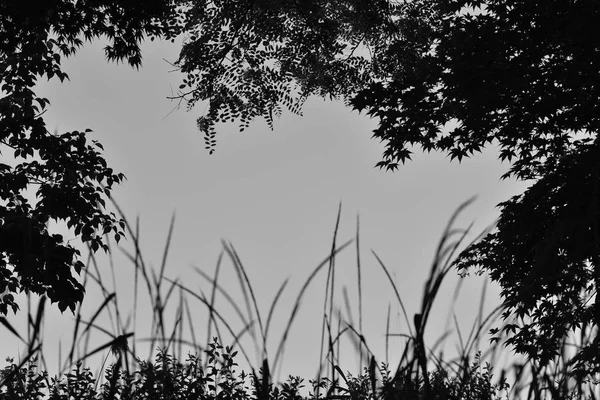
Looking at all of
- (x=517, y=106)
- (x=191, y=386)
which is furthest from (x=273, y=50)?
(x=191, y=386)

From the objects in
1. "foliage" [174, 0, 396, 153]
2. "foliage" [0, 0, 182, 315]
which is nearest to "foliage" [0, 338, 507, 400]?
"foliage" [0, 0, 182, 315]

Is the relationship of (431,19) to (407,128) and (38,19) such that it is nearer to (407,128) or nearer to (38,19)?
(407,128)

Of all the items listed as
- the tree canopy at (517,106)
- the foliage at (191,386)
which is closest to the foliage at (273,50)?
the tree canopy at (517,106)

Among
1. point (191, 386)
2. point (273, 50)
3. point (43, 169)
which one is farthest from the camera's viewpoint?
point (273, 50)

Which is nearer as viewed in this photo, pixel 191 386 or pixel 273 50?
pixel 191 386

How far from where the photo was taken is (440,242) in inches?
53.5

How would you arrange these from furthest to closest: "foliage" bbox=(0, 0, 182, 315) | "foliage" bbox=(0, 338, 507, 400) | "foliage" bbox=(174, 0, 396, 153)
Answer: "foliage" bbox=(174, 0, 396, 153) → "foliage" bbox=(0, 0, 182, 315) → "foliage" bbox=(0, 338, 507, 400)

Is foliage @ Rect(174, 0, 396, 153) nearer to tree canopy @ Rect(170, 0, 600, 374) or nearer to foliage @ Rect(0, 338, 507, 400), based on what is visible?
tree canopy @ Rect(170, 0, 600, 374)

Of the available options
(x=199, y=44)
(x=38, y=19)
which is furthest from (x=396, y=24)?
(x=38, y=19)

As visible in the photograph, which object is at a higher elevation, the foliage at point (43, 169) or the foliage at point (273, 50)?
the foliage at point (273, 50)

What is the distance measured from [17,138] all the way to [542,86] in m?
7.47

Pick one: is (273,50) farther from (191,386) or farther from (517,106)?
(191,386)

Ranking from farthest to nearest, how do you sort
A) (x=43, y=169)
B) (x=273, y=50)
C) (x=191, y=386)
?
(x=273, y=50) → (x=43, y=169) → (x=191, y=386)

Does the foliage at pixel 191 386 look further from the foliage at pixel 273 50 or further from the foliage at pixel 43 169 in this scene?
the foliage at pixel 273 50
